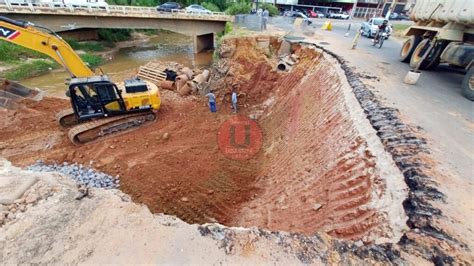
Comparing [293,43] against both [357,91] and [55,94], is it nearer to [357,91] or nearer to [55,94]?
[357,91]

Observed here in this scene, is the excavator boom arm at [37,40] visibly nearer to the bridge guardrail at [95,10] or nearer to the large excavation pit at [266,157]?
the large excavation pit at [266,157]

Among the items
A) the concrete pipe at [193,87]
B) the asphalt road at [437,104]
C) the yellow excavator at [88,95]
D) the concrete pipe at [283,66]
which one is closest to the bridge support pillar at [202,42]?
the concrete pipe at [193,87]

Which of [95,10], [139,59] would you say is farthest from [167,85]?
[95,10]

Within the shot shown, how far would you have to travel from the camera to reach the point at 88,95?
8.32 metres

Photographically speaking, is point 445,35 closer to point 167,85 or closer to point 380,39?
point 380,39

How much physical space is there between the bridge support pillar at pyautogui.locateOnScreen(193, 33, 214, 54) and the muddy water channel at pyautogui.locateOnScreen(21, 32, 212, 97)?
722 mm

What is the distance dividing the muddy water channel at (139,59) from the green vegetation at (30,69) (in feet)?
1.41

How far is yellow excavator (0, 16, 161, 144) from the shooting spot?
7.95m

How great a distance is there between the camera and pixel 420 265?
9.14 feet

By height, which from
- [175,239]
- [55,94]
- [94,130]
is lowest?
[55,94]

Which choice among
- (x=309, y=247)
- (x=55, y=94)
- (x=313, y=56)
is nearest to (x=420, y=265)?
(x=309, y=247)

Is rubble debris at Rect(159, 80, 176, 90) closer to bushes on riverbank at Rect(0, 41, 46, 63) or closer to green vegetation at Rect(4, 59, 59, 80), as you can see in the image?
green vegetation at Rect(4, 59, 59, 80)

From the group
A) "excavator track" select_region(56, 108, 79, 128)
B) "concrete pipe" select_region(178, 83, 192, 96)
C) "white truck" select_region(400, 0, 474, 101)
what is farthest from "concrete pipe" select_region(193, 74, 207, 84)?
"white truck" select_region(400, 0, 474, 101)

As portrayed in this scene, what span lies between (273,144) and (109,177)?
5817 mm
